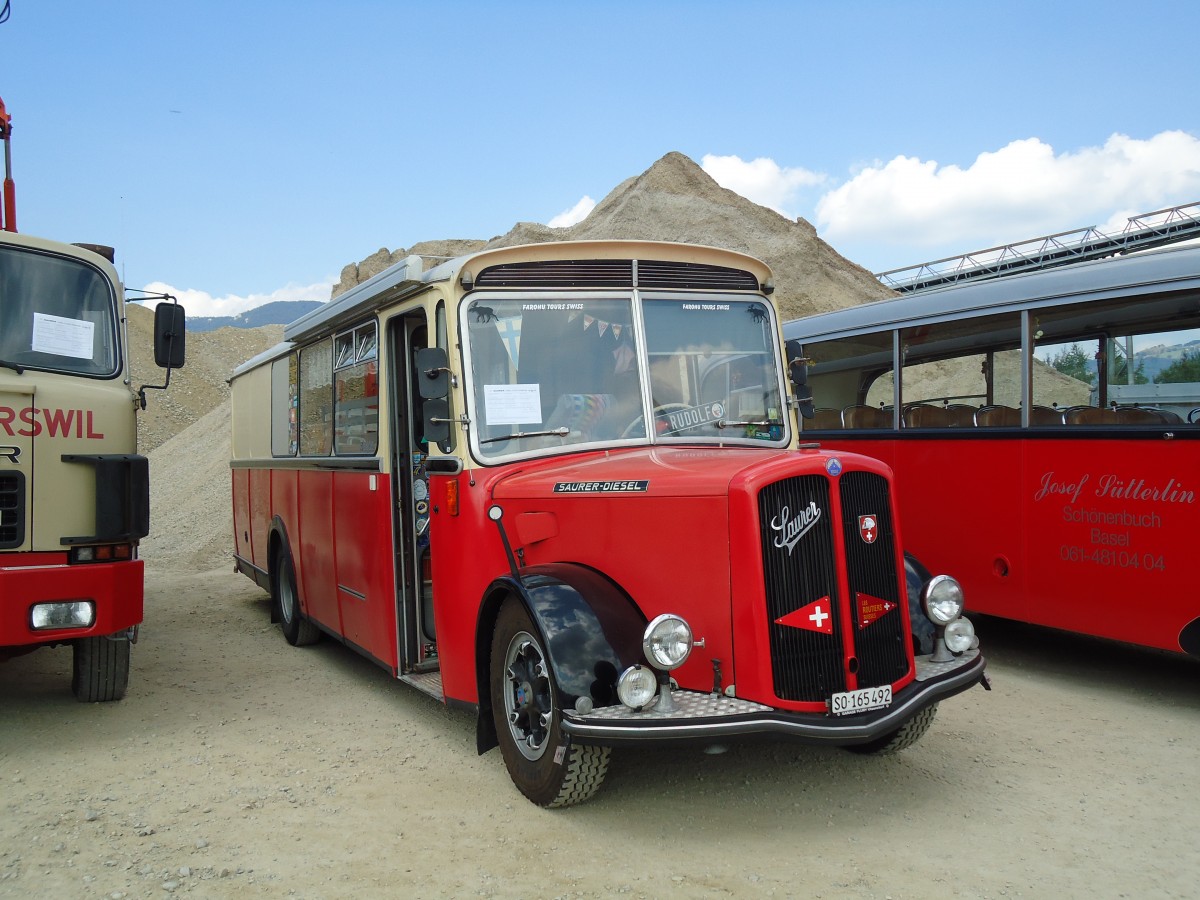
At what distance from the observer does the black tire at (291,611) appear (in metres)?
8.73

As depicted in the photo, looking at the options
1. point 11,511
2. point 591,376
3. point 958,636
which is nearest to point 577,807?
point 958,636

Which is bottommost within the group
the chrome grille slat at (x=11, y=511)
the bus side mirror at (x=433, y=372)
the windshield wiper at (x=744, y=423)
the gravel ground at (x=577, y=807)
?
the gravel ground at (x=577, y=807)

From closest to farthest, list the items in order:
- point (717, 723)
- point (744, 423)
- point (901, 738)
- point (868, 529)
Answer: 1. point (717, 723)
2. point (868, 529)
3. point (901, 738)
4. point (744, 423)

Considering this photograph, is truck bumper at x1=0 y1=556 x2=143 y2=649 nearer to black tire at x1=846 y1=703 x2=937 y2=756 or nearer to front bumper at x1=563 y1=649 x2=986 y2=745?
front bumper at x1=563 y1=649 x2=986 y2=745

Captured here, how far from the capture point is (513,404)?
17.3 feet

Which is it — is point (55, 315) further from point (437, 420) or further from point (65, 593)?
point (437, 420)

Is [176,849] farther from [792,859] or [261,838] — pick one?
[792,859]

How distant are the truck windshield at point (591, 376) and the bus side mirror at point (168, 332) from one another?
2.59 meters

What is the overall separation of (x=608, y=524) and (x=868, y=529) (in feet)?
3.91

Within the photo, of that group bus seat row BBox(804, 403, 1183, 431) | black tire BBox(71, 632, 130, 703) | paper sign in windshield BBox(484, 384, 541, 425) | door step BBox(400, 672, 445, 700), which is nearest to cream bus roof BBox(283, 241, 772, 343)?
paper sign in windshield BBox(484, 384, 541, 425)

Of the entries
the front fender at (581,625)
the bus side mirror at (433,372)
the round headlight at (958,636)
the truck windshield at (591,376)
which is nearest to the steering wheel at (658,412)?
the truck windshield at (591,376)

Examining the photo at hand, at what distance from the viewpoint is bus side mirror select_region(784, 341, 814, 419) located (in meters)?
5.95

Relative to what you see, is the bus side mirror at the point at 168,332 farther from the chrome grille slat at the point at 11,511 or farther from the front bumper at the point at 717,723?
the front bumper at the point at 717,723

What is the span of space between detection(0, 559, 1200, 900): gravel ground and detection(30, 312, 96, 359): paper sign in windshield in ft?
7.60
